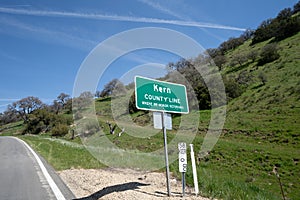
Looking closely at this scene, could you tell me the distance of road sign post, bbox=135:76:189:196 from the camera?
5184 millimetres

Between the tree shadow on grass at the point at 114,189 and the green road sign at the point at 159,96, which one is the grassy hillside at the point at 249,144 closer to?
the tree shadow on grass at the point at 114,189

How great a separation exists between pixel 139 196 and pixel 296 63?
4384cm

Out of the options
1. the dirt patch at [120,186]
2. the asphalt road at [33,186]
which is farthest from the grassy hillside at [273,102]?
the asphalt road at [33,186]

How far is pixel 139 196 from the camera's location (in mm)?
5324

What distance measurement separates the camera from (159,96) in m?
5.52

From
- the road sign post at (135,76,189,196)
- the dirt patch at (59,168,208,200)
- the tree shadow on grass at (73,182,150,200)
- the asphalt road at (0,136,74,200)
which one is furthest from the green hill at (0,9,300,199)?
the road sign post at (135,76,189,196)

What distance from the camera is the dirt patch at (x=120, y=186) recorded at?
5.44 m

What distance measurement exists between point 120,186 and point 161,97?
8.48ft

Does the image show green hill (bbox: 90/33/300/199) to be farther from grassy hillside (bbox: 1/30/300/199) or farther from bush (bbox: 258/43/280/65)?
bush (bbox: 258/43/280/65)

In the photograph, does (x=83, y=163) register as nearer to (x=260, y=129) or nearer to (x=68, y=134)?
(x=260, y=129)

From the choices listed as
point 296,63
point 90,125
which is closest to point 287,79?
point 296,63

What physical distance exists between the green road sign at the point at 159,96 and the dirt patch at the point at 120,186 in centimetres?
194

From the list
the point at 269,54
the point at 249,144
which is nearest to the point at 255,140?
the point at 249,144

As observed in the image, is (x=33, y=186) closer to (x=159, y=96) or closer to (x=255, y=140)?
(x=159, y=96)
